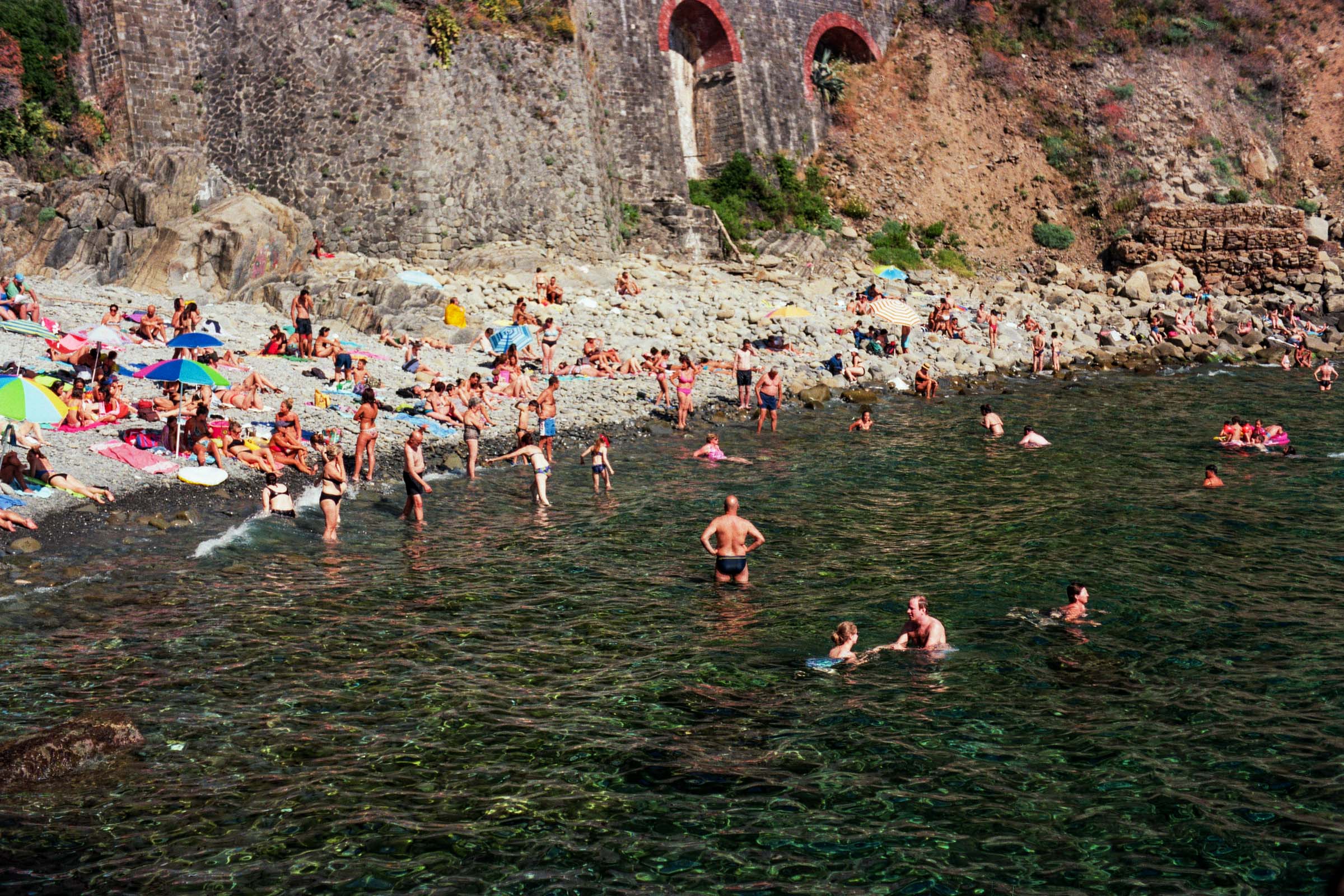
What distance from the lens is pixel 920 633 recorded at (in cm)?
1175

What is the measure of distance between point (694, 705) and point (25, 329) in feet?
59.1

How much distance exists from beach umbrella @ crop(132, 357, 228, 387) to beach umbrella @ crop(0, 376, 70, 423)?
1998 mm

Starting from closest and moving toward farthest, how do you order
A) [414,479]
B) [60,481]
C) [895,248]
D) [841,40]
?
[60,481]
[414,479]
[895,248]
[841,40]

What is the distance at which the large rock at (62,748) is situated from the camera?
8.77 metres

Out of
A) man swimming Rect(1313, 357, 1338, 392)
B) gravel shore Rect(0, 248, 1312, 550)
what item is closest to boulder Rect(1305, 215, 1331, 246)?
gravel shore Rect(0, 248, 1312, 550)

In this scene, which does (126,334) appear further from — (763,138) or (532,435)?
(763,138)

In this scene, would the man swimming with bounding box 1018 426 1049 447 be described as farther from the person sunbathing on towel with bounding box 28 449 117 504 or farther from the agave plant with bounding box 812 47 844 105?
the agave plant with bounding box 812 47 844 105

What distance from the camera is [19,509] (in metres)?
15.2

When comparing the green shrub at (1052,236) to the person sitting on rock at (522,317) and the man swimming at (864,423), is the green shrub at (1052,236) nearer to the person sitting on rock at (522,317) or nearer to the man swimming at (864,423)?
the man swimming at (864,423)

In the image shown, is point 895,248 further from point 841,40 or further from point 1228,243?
point 1228,243

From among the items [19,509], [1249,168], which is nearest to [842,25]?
[1249,168]

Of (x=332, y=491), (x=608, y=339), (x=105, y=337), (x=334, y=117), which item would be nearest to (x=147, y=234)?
(x=334, y=117)

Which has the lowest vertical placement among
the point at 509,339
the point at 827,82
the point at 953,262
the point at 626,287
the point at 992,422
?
the point at 992,422

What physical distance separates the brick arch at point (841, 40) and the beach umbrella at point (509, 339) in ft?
76.0
